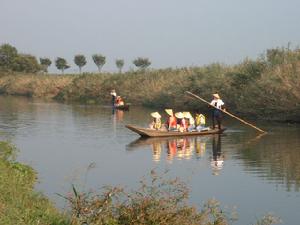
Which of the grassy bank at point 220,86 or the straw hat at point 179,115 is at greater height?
the grassy bank at point 220,86

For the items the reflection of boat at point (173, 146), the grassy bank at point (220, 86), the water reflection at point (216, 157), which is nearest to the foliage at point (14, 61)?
the grassy bank at point (220, 86)

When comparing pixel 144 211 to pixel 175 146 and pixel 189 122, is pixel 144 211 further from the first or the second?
pixel 189 122

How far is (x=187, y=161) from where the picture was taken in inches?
749

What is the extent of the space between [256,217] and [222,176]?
4.50 m

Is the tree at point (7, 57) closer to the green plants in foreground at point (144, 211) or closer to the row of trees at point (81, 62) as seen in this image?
the row of trees at point (81, 62)

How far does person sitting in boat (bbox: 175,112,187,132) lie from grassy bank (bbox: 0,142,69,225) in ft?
39.4

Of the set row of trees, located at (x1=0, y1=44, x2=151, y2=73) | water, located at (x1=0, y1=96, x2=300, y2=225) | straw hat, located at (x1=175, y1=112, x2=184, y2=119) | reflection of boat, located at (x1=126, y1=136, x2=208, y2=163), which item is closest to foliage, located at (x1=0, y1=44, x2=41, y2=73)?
row of trees, located at (x1=0, y1=44, x2=151, y2=73)

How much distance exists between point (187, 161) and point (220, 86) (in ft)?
75.4

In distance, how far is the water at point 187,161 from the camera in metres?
13.9

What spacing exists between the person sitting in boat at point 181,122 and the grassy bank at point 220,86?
815 cm

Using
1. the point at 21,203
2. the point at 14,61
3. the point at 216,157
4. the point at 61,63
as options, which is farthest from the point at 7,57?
the point at 21,203

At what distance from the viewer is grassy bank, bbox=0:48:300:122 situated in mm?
33344

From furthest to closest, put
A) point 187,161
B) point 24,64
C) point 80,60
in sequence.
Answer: point 80,60
point 24,64
point 187,161

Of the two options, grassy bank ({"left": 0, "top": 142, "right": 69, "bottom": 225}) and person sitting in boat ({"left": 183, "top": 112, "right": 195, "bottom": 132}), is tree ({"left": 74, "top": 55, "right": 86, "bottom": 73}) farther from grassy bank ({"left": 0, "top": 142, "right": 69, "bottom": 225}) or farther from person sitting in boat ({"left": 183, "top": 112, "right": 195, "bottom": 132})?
grassy bank ({"left": 0, "top": 142, "right": 69, "bottom": 225})
